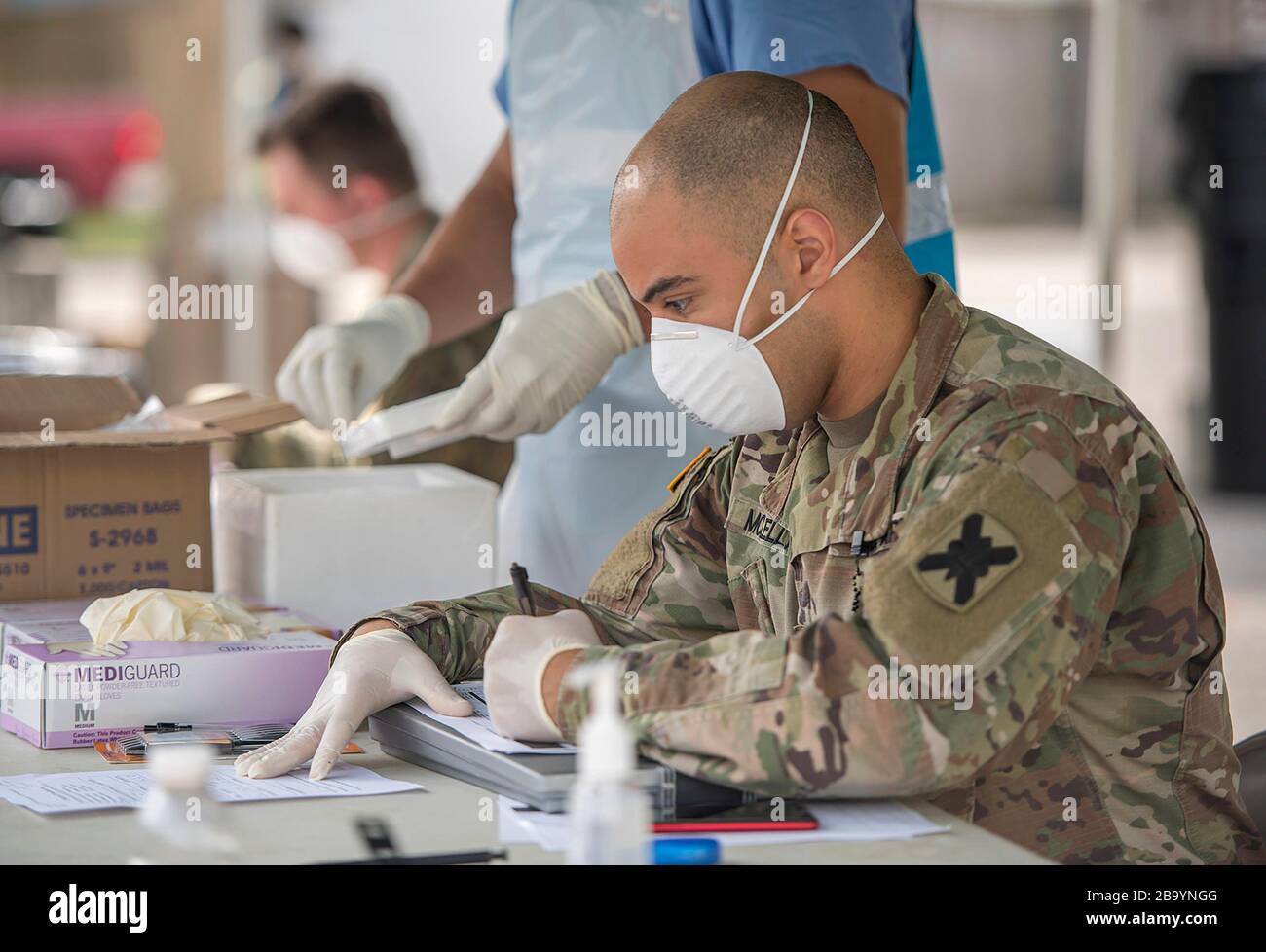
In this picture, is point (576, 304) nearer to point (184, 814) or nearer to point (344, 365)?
point (344, 365)

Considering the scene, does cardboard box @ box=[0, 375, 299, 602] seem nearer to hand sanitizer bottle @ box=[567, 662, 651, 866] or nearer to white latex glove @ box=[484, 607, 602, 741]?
white latex glove @ box=[484, 607, 602, 741]

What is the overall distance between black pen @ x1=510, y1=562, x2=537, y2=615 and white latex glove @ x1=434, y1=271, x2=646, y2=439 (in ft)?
1.55

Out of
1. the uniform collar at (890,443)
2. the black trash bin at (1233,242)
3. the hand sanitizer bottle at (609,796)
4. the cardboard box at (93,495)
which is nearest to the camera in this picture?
the hand sanitizer bottle at (609,796)

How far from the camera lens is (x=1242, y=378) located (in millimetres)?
6656

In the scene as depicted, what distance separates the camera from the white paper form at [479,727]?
4.27 feet

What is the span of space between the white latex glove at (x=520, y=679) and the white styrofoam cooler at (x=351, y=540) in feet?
2.22

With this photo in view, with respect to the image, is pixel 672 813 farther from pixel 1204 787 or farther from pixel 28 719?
pixel 28 719

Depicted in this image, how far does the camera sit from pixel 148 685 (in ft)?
5.06

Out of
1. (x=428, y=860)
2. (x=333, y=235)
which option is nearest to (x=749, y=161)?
(x=428, y=860)

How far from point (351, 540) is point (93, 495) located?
31 centimetres

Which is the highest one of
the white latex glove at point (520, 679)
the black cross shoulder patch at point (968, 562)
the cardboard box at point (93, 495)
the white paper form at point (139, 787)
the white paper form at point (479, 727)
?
the cardboard box at point (93, 495)

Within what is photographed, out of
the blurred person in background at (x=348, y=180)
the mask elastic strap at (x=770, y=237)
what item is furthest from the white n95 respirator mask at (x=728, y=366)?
the blurred person in background at (x=348, y=180)

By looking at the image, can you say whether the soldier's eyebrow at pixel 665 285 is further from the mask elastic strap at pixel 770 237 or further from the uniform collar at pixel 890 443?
the uniform collar at pixel 890 443
